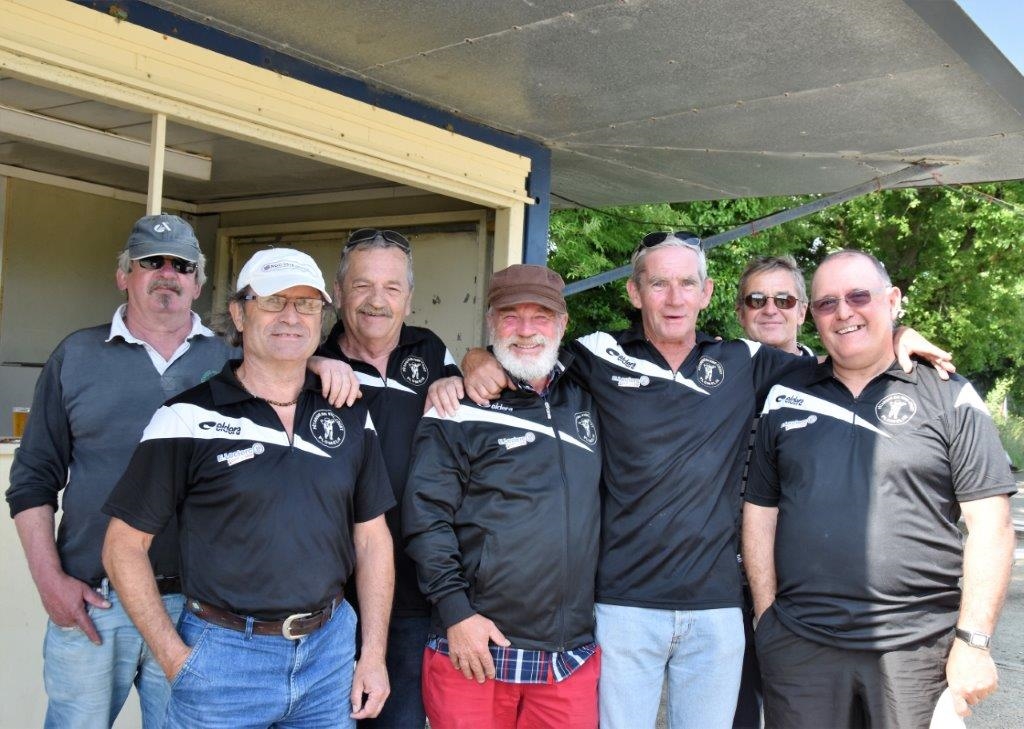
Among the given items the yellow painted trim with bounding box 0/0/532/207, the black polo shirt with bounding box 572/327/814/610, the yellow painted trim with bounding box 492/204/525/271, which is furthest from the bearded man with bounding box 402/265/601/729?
the yellow painted trim with bounding box 492/204/525/271

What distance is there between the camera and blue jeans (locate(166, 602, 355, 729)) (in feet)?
7.11

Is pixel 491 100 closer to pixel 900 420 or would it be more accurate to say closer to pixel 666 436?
pixel 666 436

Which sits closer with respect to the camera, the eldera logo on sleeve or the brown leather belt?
the brown leather belt

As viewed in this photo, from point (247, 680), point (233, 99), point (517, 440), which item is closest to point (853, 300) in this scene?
point (517, 440)

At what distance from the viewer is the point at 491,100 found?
13.1 ft

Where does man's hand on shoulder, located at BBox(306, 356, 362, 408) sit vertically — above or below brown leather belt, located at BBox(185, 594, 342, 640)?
above

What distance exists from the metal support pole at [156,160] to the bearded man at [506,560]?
1.28m

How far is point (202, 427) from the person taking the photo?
223 centimetres

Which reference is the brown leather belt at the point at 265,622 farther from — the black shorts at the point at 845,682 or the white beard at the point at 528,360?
the black shorts at the point at 845,682

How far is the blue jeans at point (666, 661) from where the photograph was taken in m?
2.73

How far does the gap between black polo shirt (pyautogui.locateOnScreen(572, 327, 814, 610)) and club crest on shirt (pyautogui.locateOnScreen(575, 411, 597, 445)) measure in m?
0.08

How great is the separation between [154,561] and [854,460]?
201 centimetres

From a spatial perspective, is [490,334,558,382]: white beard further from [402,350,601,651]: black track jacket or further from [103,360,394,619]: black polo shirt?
[103,360,394,619]: black polo shirt

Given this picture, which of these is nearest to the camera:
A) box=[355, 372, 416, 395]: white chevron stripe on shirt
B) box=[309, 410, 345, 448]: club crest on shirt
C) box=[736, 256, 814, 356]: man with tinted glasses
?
box=[309, 410, 345, 448]: club crest on shirt
